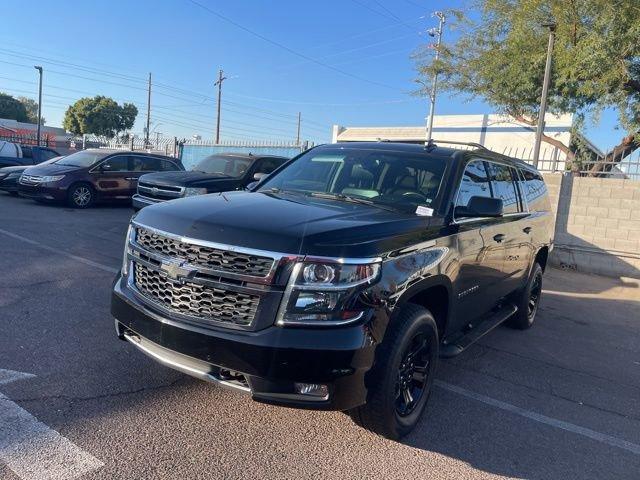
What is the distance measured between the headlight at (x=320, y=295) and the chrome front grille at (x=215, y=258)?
18 cm

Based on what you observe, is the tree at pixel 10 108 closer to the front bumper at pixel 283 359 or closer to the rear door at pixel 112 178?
the rear door at pixel 112 178

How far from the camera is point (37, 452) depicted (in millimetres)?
2836

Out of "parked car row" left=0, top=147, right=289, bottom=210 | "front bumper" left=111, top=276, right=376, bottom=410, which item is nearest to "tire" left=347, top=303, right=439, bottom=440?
"front bumper" left=111, top=276, right=376, bottom=410

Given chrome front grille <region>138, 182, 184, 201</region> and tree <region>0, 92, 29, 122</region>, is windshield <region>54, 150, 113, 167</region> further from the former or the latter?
tree <region>0, 92, 29, 122</region>

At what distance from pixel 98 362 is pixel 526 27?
1362 centimetres

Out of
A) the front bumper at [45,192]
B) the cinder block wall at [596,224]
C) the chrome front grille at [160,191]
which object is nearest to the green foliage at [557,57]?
the cinder block wall at [596,224]

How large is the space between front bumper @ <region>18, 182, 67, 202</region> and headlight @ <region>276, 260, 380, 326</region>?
11.7 m

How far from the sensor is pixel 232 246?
9.53 feet

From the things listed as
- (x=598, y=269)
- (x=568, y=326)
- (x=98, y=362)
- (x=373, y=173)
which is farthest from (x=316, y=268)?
(x=598, y=269)

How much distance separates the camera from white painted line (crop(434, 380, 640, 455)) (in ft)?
12.1

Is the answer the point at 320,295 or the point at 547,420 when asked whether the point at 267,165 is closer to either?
the point at 547,420

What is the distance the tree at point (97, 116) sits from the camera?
6331 centimetres

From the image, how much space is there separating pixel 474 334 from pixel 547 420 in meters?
0.88

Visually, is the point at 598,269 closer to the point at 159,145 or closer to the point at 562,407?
the point at 562,407
